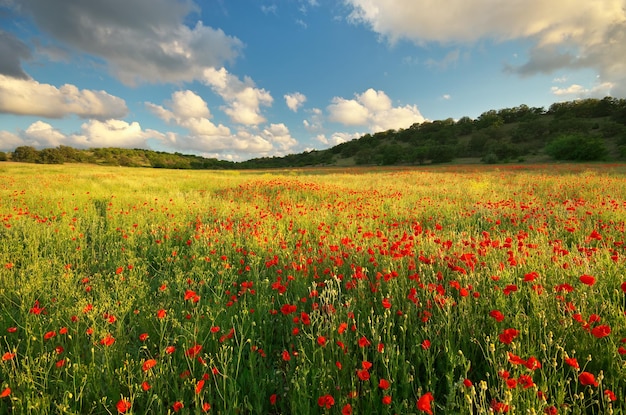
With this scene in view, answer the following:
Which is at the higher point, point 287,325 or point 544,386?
point 544,386

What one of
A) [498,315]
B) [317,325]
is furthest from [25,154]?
[498,315]

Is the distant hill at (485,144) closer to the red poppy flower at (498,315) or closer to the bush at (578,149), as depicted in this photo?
the bush at (578,149)

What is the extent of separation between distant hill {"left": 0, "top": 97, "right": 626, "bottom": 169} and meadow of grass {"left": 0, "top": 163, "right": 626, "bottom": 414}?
51.5 m

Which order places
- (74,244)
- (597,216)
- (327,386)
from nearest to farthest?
(327,386)
(74,244)
(597,216)

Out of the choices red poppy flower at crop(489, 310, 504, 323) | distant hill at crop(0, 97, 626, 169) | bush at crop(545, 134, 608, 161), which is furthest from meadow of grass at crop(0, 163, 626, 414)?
distant hill at crop(0, 97, 626, 169)

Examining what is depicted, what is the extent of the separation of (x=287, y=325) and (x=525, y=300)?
237cm

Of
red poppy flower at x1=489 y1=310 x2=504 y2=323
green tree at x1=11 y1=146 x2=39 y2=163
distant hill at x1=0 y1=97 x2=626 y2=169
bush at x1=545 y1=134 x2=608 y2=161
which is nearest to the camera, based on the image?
red poppy flower at x1=489 y1=310 x2=504 y2=323

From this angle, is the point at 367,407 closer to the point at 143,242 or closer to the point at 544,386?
the point at 544,386

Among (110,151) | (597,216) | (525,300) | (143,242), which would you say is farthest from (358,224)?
(110,151)

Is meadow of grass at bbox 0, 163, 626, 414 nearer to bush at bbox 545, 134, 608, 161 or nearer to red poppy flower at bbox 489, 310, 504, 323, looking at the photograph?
red poppy flower at bbox 489, 310, 504, 323

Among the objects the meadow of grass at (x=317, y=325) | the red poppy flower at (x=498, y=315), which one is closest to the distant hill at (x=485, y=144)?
the meadow of grass at (x=317, y=325)

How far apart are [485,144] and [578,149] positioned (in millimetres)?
21969

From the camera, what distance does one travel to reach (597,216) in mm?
6332

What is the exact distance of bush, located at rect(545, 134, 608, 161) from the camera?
40.3m
